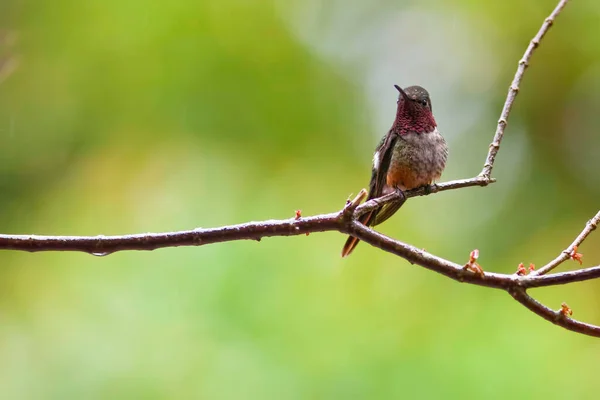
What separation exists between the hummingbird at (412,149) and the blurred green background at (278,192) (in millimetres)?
1269

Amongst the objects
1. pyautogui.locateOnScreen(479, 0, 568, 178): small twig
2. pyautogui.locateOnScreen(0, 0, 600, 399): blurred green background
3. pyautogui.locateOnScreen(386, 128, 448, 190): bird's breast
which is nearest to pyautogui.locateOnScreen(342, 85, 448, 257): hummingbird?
pyautogui.locateOnScreen(386, 128, 448, 190): bird's breast

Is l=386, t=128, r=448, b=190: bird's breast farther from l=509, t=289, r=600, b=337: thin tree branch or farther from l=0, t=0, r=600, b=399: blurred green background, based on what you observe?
l=0, t=0, r=600, b=399: blurred green background

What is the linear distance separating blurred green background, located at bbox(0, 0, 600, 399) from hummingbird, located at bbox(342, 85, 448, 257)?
1269mm

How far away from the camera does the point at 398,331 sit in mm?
2805

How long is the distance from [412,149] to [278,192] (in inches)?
67.6

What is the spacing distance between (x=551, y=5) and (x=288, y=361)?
250cm

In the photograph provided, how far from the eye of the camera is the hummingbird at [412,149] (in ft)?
4.99

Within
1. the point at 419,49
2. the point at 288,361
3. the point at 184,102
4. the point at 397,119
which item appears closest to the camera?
the point at 397,119

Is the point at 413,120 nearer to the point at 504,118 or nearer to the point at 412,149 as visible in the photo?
the point at 412,149

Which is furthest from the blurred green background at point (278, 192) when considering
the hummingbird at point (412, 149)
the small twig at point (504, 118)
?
the small twig at point (504, 118)

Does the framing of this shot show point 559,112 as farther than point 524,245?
Yes

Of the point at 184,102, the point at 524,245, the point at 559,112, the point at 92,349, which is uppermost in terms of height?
the point at 559,112

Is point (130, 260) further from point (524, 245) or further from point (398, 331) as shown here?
point (524, 245)

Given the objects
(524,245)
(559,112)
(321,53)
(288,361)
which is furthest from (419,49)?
(288,361)
